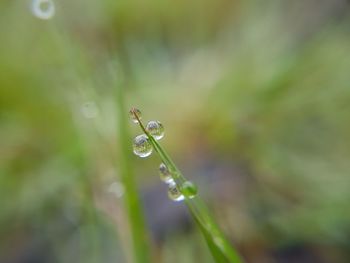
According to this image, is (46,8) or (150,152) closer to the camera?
(150,152)

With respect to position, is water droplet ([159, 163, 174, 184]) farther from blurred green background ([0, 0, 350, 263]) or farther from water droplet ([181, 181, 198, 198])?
blurred green background ([0, 0, 350, 263])

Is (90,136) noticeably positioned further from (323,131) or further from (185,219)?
(323,131)

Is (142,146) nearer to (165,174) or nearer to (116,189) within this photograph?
(165,174)

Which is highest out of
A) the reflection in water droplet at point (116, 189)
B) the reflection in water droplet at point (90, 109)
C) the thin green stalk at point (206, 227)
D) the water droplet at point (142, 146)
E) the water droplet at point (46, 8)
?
the water droplet at point (46, 8)

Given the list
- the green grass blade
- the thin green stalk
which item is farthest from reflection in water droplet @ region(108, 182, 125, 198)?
the thin green stalk

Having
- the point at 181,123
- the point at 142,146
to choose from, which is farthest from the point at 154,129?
the point at 181,123

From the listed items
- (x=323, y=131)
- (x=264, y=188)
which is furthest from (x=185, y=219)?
(x=323, y=131)

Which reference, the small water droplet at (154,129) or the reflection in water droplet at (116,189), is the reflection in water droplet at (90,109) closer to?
the reflection in water droplet at (116,189)

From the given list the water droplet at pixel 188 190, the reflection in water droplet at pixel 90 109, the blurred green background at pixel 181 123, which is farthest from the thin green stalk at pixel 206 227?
the reflection in water droplet at pixel 90 109
